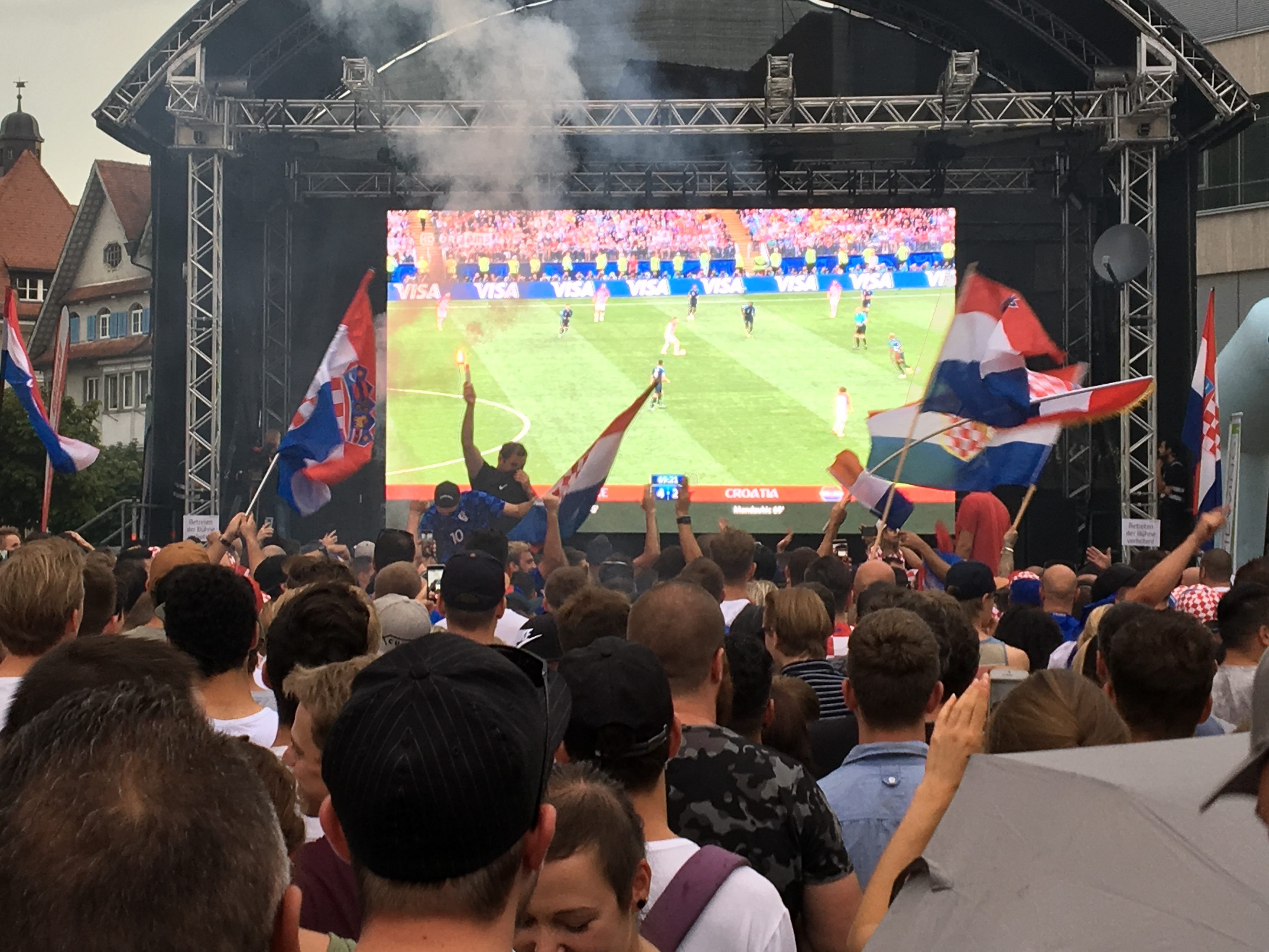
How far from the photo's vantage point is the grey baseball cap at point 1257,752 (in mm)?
1436

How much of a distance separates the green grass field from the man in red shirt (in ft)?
24.7

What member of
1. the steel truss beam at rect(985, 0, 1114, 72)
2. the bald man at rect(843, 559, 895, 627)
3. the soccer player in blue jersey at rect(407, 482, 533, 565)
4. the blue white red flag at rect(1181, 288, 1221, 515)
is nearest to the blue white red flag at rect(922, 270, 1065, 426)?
the blue white red flag at rect(1181, 288, 1221, 515)

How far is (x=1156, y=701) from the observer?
3.81 meters

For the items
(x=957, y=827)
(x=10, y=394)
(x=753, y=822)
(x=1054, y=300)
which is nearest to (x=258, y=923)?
(x=957, y=827)

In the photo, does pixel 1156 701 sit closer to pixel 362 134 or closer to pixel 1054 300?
pixel 362 134

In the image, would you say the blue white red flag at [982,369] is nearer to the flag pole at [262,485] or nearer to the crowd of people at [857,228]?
the flag pole at [262,485]

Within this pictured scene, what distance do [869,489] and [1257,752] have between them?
9058 millimetres

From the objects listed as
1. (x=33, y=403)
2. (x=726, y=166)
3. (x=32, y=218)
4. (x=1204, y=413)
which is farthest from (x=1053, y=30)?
(x=32, y=218)

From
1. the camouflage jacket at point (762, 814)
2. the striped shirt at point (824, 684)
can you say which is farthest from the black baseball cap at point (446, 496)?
the camouflage jacket at point (762, 814)

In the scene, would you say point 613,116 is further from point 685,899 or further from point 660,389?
point 685,899

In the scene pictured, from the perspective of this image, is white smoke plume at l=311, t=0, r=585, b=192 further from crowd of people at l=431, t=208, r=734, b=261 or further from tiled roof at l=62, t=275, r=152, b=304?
tiled roof at l=62, t=275, r=152, b=304

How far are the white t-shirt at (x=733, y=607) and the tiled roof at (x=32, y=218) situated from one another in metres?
61.7

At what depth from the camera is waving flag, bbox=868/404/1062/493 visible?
10.9 metres

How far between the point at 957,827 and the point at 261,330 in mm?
16922
